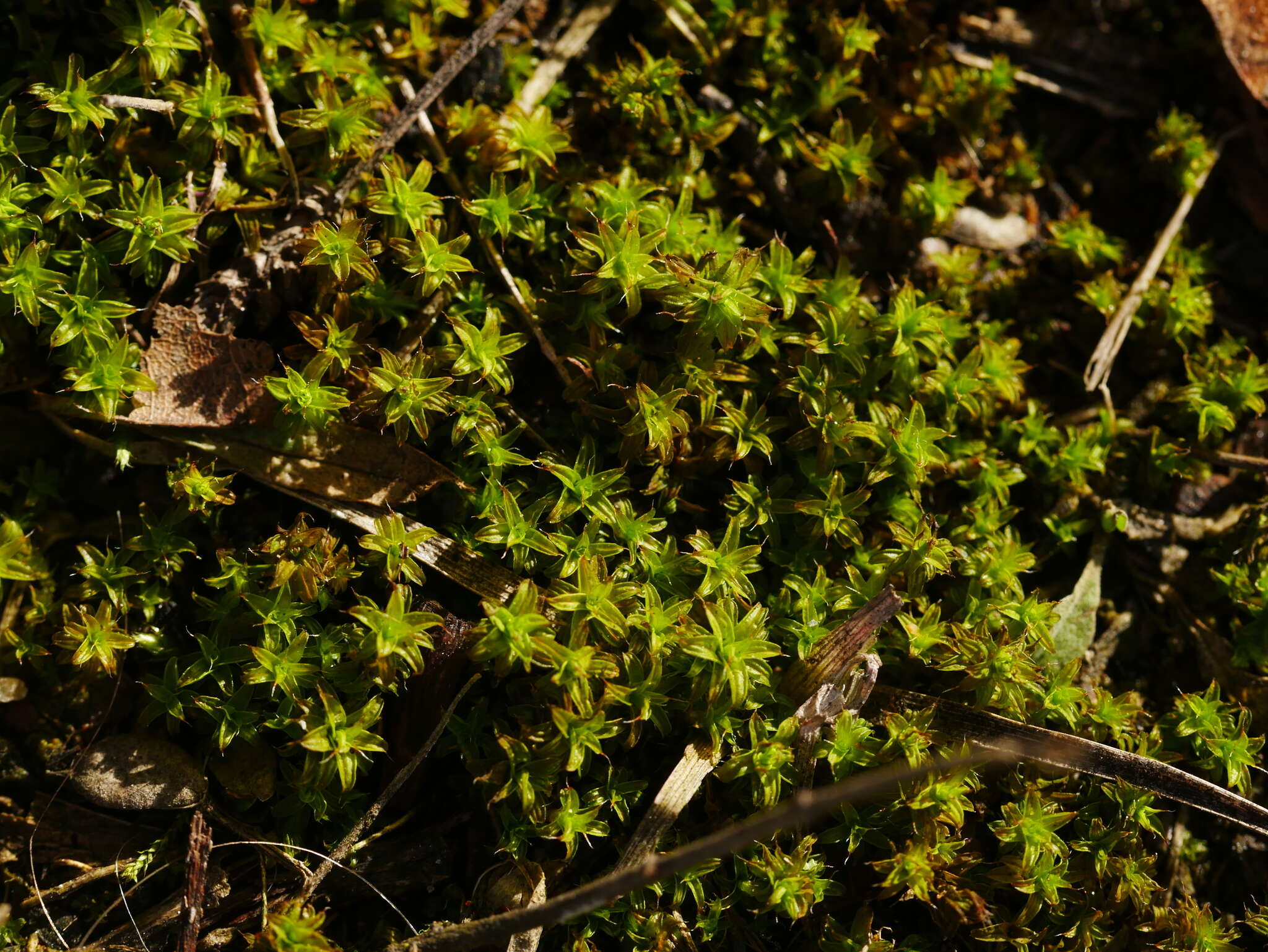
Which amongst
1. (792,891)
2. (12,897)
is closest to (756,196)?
(792,891)

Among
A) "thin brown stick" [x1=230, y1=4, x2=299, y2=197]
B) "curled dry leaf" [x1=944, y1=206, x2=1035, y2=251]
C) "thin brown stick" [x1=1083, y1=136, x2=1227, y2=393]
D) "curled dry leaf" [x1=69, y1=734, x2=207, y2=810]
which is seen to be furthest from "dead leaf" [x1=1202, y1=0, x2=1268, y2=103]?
"curled dry leaf" [x1=69, y1=734, x2=207, y2=810]

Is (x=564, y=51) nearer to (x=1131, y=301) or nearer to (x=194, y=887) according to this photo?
(x=1131, y=301)

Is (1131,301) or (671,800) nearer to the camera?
(671,800)

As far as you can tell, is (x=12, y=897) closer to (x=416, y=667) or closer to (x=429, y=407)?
(x=416, y=667)

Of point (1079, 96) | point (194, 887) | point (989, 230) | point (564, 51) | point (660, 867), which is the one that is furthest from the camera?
point (1079, 96)

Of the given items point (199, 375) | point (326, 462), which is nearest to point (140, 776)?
point (326, 462)

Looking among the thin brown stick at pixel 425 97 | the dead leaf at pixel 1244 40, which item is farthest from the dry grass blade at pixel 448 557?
the dead leaf at pixel 1244 40

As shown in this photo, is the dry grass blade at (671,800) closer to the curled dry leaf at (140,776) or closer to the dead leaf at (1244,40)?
the curled dry leaf at (140,776)
